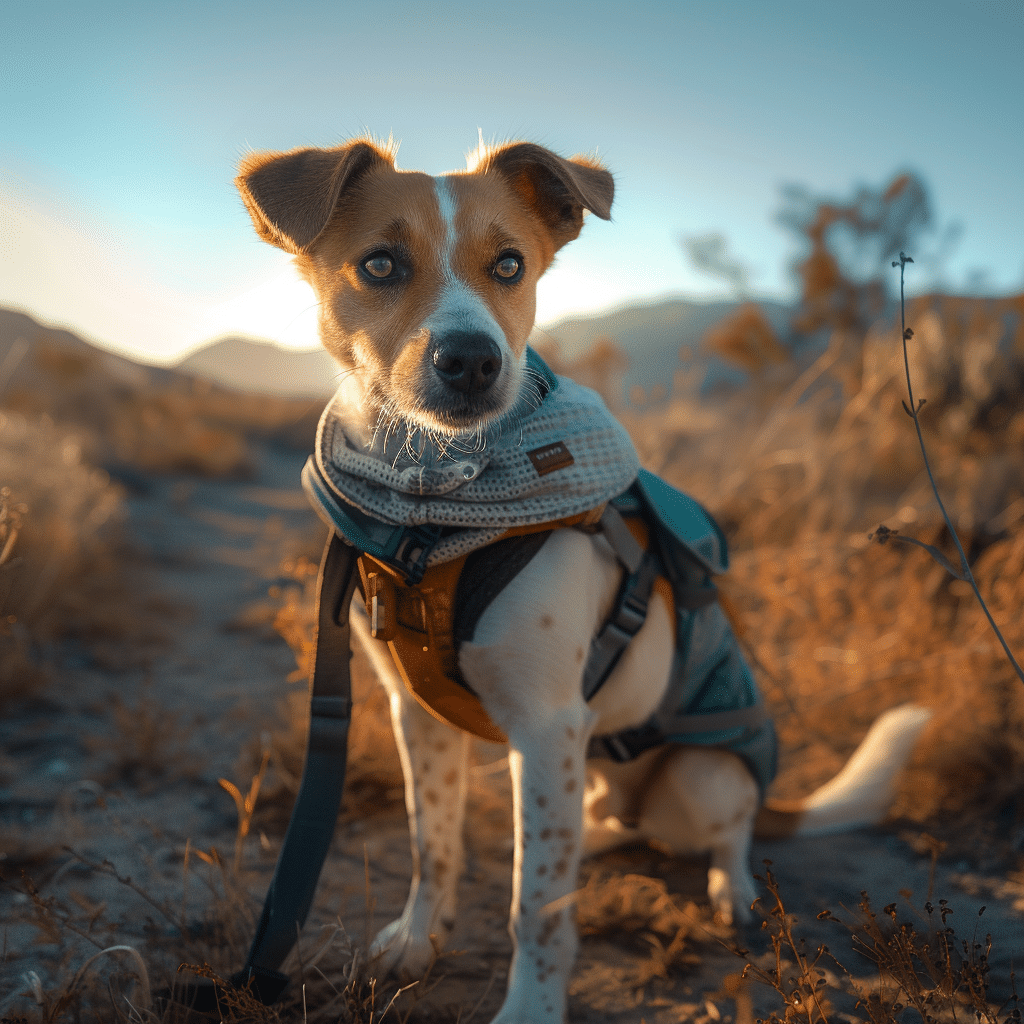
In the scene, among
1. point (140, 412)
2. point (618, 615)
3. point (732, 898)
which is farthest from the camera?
point (140, 412)

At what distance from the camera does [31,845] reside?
2.28m

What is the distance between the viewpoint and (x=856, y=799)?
257 cm

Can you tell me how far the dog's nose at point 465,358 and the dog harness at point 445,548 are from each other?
0.20 metres

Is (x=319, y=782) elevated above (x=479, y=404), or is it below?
below

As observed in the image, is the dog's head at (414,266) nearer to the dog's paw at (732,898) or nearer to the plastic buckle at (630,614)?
the plastic buckle at (630,614)

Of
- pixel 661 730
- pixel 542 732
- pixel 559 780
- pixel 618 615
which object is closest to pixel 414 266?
pixel 618 615

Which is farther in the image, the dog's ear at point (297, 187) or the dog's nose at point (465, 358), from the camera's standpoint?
the dog's ear at point (297, 187)

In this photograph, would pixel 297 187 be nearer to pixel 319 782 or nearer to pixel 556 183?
pixel 556 183

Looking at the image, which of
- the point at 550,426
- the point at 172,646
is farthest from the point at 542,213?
the point at 172,646

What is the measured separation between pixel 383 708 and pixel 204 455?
10158mm

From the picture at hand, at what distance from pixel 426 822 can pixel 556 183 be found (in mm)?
1823

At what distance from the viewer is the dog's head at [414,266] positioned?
5.23 feet

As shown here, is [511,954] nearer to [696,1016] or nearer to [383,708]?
[696,1016]

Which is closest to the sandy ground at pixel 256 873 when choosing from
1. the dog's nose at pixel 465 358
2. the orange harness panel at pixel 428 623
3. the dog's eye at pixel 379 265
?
the orange harness panel at pixel 428 623
